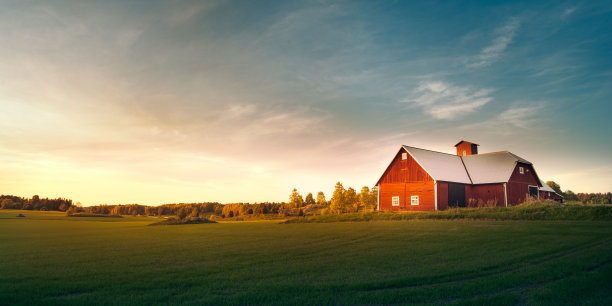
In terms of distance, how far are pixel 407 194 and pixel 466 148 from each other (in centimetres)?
1619

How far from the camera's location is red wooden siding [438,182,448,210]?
39884 mm

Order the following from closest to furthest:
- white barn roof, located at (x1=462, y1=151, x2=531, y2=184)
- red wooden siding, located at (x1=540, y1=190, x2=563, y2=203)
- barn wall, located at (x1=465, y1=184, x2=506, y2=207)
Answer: barn wall, located at (x1=465, y1=184, x2=506, y2=207) < white barn roof, located at (x1=462, y1=151, x2=531, y2=184) < red wooden siding, located at (x1=540, y1=190, x2=563, y2=203)

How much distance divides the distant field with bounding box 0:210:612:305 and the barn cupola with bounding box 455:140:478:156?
116 feet

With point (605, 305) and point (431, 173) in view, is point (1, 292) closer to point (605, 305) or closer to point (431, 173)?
point (605, 305)

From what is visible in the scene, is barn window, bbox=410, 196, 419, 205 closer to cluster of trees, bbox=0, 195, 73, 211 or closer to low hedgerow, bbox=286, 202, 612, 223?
low hedgerow, bbox=286, 202, 612, 223

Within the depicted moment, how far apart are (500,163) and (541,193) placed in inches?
413

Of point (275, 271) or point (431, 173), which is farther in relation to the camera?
point (431, 173)

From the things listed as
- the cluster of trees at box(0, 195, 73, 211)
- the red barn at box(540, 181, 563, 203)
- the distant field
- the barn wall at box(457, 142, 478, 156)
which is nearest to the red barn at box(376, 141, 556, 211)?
the red barn at box(540, 181, 563, 203)

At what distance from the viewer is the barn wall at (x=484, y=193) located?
136ft

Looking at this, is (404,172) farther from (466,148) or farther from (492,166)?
(466,148)

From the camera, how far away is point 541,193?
48.2 m

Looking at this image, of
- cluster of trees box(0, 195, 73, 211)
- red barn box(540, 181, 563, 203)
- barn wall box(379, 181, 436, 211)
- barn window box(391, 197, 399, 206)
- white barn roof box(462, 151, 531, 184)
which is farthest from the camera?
cluster of trees box(0, 195, 73, 211)

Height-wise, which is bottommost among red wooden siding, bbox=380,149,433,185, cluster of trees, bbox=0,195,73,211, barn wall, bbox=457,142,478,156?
cluster of trees, bbox=0,195,73,211

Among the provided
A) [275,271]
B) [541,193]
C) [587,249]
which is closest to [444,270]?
[275,271]
